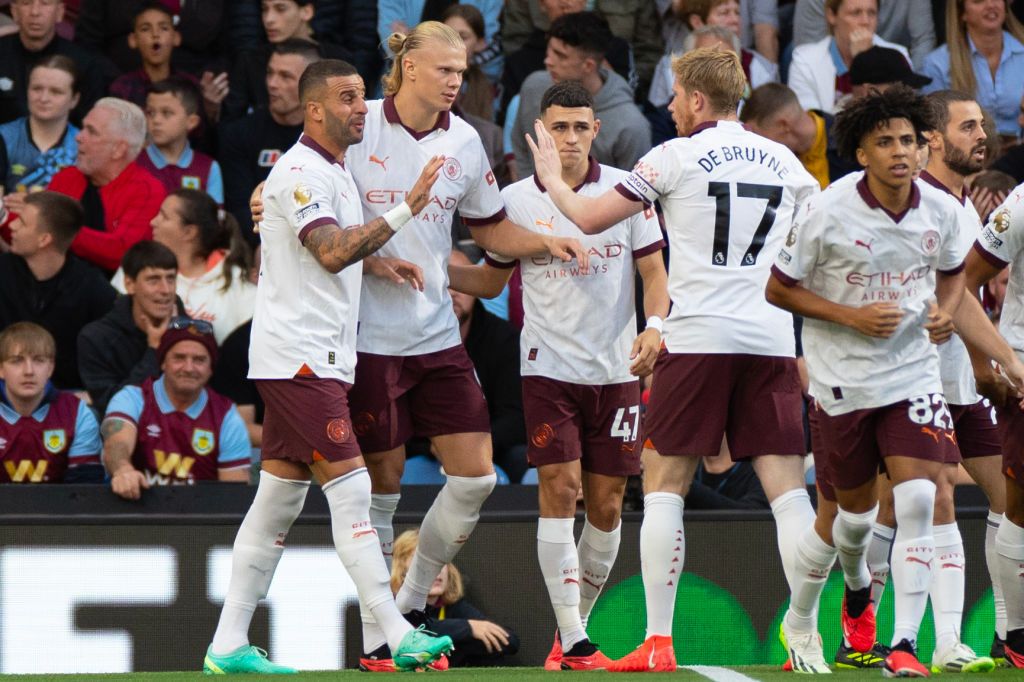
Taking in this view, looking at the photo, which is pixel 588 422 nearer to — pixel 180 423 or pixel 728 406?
pixel 728 406

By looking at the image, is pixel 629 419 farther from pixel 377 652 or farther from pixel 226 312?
pixel 226 312

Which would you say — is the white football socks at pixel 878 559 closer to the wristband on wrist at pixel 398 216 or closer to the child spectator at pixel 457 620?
the child spectator at pixel 457 620

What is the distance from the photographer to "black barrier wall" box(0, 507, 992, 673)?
8.49m

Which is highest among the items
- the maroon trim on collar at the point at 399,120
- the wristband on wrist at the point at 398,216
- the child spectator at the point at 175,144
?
the child spectator at the point at 175,144

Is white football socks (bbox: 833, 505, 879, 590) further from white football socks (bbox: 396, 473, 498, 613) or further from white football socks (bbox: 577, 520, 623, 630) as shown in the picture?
white football socks (bbox: 396, 473, 498, 613)

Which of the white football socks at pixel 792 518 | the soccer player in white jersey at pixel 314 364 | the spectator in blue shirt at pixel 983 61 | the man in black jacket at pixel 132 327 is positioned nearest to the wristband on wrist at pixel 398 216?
the soccer player in white jersey at pixel 314 364

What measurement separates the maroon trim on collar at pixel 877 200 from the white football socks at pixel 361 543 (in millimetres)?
2248

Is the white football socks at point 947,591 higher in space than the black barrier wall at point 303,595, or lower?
higher

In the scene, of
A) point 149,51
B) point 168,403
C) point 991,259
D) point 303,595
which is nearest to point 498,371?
point 168,403

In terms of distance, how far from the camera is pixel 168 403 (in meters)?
9.45

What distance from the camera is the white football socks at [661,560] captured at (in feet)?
22.2

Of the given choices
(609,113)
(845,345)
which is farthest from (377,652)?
(609,113)

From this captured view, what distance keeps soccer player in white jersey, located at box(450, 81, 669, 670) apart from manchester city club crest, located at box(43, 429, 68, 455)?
9.70ft

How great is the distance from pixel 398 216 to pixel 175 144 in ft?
18.7
